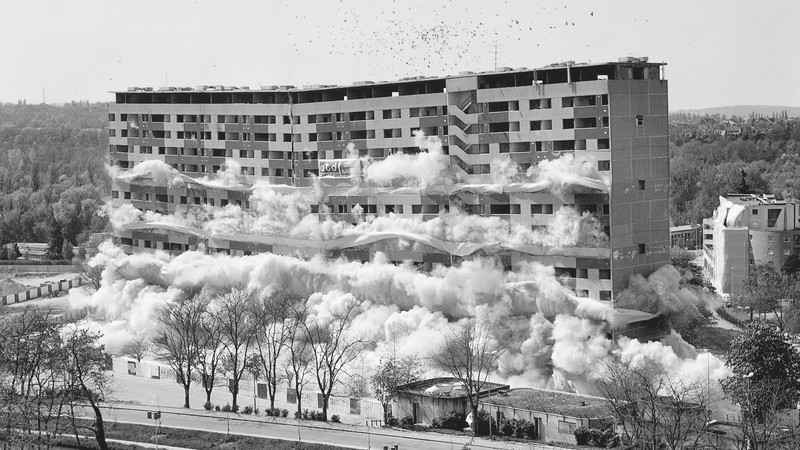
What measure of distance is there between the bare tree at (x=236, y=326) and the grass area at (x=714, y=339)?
2081cm

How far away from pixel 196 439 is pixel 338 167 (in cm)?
2048

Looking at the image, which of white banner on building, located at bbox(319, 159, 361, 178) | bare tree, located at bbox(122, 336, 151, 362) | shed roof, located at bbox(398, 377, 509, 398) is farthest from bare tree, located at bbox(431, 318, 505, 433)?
bare tree, located at bbox(122, 336, 151, 362)

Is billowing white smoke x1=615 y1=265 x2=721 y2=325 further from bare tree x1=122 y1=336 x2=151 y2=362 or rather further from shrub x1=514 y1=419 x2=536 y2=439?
bare tree x1=122 y1=336 x2=151 y2=362

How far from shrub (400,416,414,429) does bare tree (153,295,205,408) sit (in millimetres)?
9879

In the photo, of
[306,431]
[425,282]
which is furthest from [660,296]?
[306,431]

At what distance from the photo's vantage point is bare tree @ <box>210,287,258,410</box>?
57.3 metres

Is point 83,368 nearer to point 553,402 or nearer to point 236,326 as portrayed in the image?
point 236,326

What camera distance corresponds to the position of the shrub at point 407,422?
5042 centimetres

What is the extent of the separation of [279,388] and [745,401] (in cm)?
2104

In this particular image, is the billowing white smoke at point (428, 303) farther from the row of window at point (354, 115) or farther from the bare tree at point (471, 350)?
the row of window at point (354, 115)

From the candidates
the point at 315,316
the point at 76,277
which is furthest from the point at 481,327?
the point at 76,277

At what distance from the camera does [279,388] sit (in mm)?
59031

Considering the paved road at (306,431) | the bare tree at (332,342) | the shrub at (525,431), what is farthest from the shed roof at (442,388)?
the shrub at (525,431)

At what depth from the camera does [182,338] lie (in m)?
59.1
